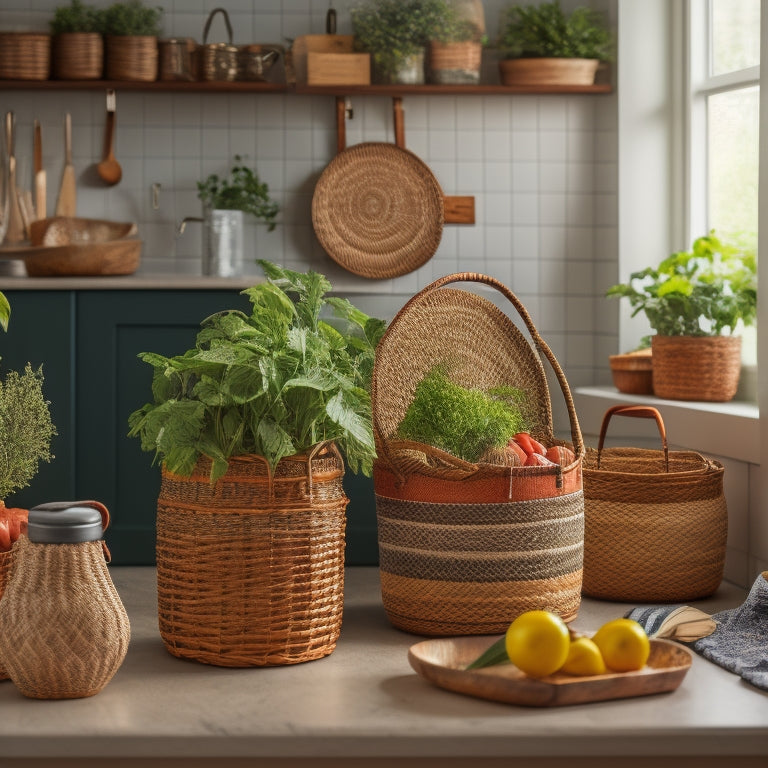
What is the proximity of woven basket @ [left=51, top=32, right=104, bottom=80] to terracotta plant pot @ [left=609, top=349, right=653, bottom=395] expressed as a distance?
193 cm

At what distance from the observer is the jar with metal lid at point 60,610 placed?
5.16 feet

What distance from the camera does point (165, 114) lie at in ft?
12.0

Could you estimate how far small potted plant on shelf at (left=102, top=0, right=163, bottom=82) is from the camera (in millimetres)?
3492

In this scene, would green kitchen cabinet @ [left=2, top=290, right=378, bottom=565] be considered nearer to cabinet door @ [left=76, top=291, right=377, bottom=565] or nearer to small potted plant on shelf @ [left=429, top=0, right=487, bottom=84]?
cabinet door @ [left=76, top=291, right=377, bottom=565]

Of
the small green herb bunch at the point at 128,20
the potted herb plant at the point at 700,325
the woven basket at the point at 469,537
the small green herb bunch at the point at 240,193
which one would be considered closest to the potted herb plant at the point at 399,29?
the small green herb bunch at the point at 240,193

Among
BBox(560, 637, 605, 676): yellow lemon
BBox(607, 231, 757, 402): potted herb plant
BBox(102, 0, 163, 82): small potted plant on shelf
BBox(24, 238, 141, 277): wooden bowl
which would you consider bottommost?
BBox(560, 637, 605, 676): yellow lemon

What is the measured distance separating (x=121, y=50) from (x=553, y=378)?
5.81 feet

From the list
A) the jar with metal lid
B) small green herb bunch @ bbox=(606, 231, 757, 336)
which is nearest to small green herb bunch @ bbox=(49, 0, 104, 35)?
small green herb bunch @ bbox=(606, 231, 757, 336)

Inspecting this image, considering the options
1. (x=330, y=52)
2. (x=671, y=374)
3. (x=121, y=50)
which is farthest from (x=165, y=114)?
(x=671, y=374)

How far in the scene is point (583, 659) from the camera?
5.34ft

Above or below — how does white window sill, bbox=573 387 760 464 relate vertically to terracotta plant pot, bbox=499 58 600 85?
below

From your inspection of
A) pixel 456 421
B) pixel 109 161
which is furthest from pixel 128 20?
pixel 456 421

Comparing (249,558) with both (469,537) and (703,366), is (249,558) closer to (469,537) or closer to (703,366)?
(469,537)

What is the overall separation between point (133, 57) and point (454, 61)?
3.45ft
